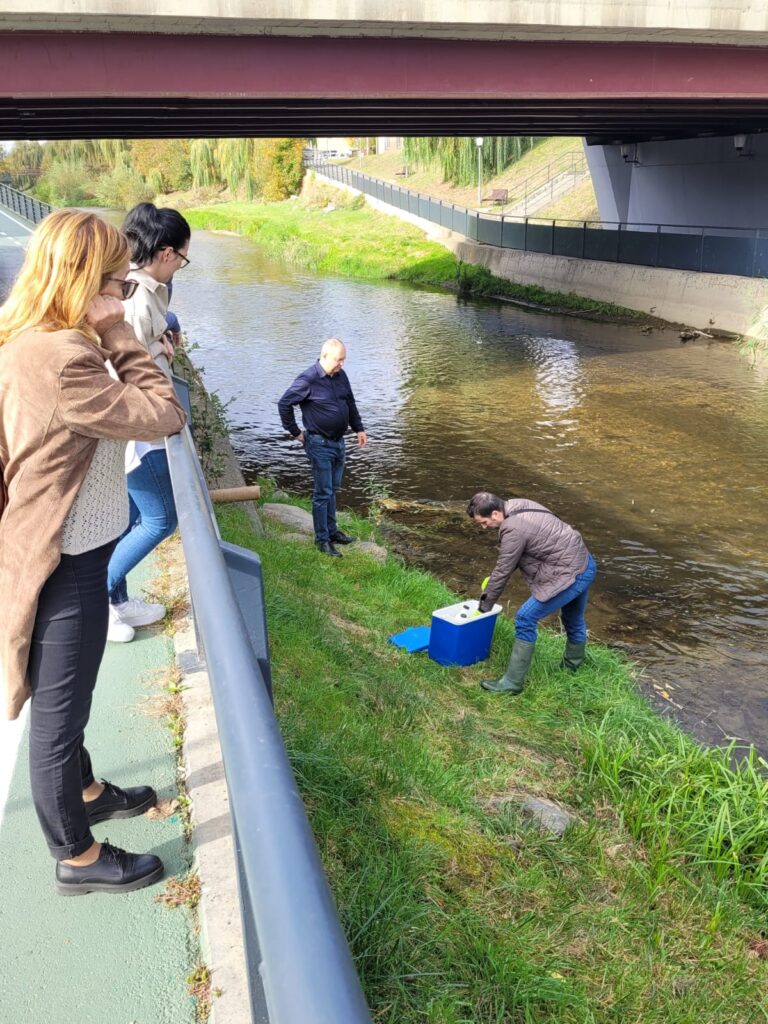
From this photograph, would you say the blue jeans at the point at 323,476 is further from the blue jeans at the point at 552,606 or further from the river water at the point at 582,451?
the blue jeans at the point at 552,606

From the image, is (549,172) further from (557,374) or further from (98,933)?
(98,933)

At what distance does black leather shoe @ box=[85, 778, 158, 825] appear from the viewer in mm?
2795

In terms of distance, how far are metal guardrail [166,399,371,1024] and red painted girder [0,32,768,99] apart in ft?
35.1

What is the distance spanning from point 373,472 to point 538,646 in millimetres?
5392

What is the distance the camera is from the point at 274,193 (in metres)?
60.8

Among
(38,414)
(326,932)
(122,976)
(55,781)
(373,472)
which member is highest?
(38,414)

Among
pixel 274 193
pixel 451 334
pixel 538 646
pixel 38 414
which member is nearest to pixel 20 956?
pixel 38 414

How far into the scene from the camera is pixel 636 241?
23.0 m

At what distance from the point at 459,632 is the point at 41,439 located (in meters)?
4.13

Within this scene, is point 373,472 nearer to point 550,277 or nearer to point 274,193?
point 550,277

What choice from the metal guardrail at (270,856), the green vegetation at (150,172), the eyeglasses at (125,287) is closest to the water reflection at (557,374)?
the eyeglasses at (125,287)

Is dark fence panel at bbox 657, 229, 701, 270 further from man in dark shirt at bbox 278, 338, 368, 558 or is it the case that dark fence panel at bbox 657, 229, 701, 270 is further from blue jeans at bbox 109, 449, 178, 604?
blue jeans at bbox 109, 449, 178, 604

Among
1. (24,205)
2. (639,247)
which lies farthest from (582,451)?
(24,205)

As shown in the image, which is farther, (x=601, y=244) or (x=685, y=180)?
(x=685, y=180)
